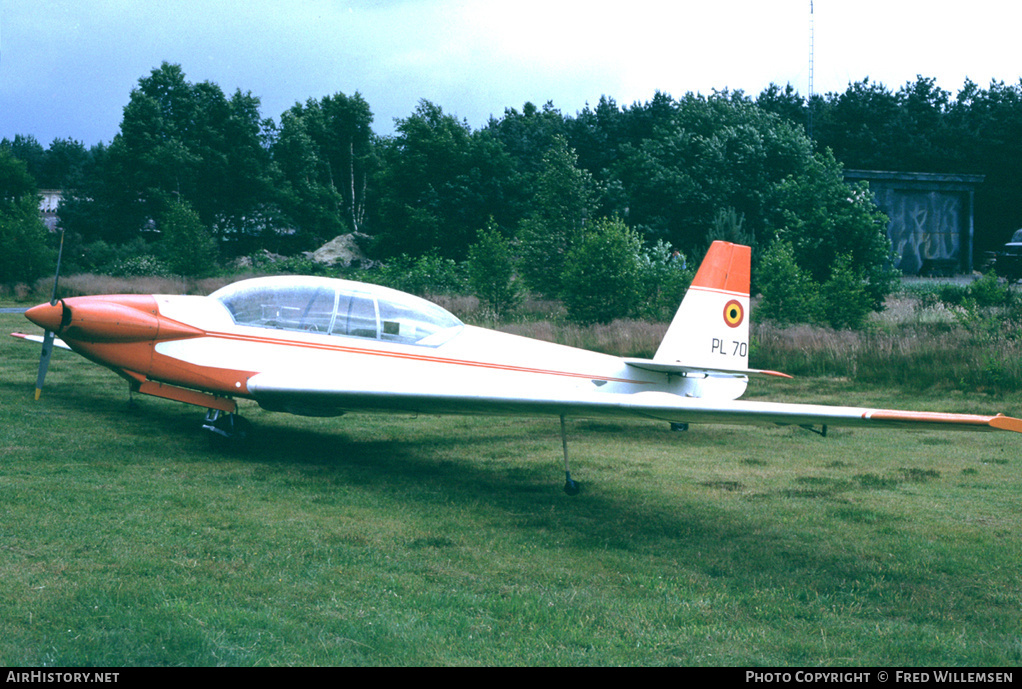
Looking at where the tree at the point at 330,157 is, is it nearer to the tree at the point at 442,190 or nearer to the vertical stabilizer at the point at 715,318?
the tree at the point at 442,190

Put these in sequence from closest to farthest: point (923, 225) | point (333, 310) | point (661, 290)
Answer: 1. point (333, 310)
2. point (661, 290)
3. point (923, 225)

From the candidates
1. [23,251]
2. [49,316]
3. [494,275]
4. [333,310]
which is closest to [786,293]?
[494,275]

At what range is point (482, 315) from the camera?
1981cm

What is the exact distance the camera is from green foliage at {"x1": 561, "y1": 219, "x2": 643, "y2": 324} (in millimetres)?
17328

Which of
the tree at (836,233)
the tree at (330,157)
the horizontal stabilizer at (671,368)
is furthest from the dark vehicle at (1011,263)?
the tree at (330,157)

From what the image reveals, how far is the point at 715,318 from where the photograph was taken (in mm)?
9320

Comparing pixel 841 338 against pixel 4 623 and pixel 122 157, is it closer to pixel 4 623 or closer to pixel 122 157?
pixel 4 623

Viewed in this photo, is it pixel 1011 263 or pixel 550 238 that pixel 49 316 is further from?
pixel 1011 263

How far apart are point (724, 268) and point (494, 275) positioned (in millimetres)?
10891

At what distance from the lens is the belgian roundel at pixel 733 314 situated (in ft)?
30.7

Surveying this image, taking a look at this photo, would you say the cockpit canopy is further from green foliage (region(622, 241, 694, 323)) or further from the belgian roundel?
green foliage (region(622, 241, 694, 323))

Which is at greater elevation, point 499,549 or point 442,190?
point 442,190

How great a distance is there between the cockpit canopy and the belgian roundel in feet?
10.7

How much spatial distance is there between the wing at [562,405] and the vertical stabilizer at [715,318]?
1.54 metres
